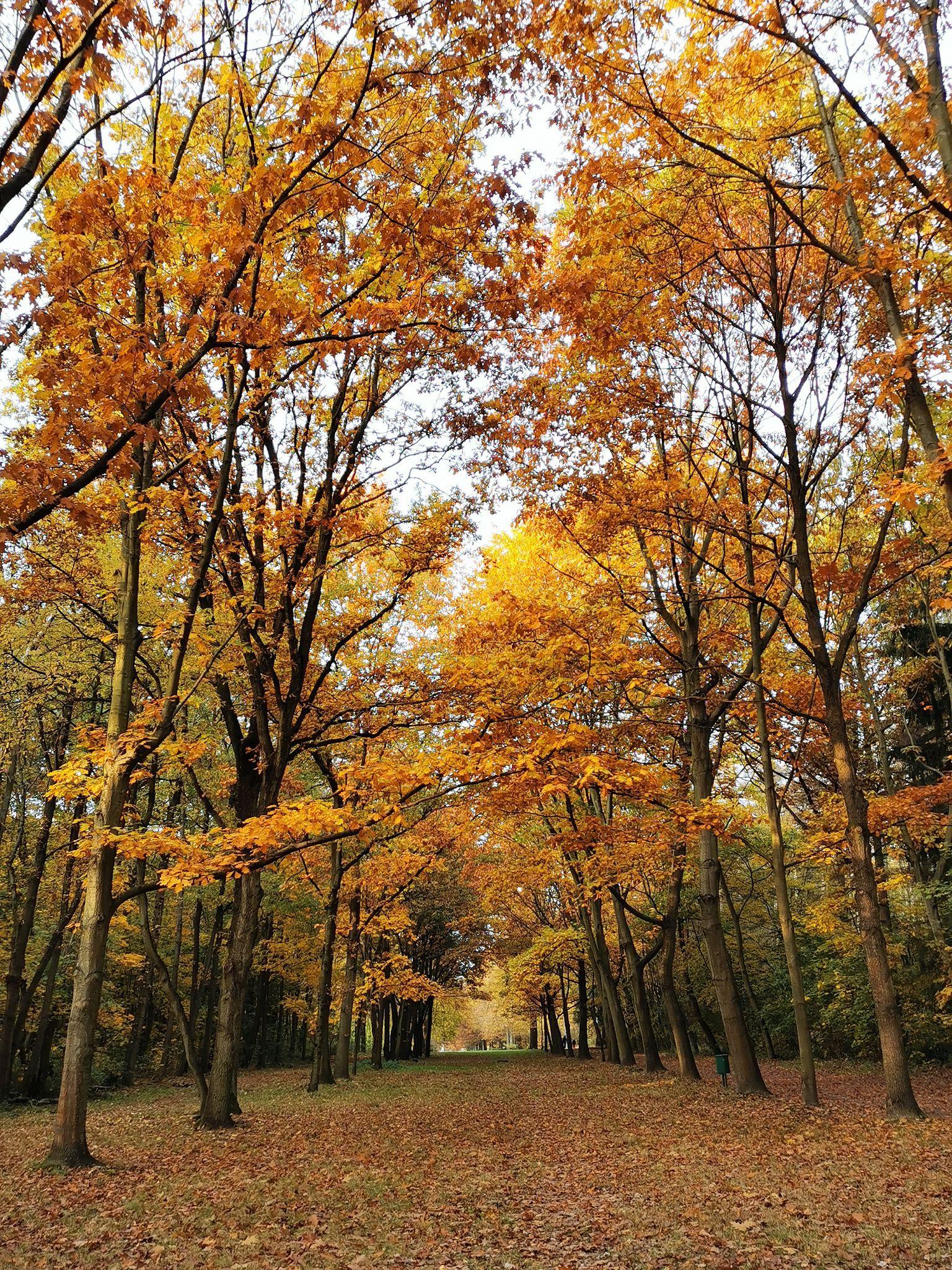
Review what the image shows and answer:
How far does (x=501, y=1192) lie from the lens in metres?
7.14

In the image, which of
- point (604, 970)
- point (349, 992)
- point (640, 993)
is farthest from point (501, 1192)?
point (604, 970)

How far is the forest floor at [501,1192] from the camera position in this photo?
5.23 m

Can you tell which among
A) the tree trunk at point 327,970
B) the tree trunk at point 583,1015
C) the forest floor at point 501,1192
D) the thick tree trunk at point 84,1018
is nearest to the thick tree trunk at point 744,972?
the tree trunk at point 583,1015

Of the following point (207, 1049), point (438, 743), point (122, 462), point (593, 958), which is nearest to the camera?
point (122, 462)

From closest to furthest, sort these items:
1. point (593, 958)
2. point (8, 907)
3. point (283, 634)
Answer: point (283, 634) → point (8, 907) → point (593, 958)

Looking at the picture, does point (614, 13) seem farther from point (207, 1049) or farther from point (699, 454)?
point (207, 1049)

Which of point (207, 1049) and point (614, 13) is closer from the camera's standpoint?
point (614, 13)

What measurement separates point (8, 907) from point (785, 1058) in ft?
94.1

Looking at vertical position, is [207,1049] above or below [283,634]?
below

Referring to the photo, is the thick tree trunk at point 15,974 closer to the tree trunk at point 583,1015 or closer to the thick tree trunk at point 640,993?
the thick tree trunk at point 640,993

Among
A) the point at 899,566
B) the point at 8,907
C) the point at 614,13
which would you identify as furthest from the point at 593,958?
the point at 614,13

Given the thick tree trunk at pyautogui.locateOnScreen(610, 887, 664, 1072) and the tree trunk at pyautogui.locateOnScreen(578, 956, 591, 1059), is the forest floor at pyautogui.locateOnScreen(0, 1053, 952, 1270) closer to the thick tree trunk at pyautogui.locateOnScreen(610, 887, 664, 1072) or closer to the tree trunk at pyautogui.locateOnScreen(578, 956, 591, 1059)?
the thick tree trunk at pyautogui.locateOnScreen(610, 887, 664, 1072)

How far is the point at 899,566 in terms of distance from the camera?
44.9 ft

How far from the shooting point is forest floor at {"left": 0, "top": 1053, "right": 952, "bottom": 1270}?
5.23 meters
